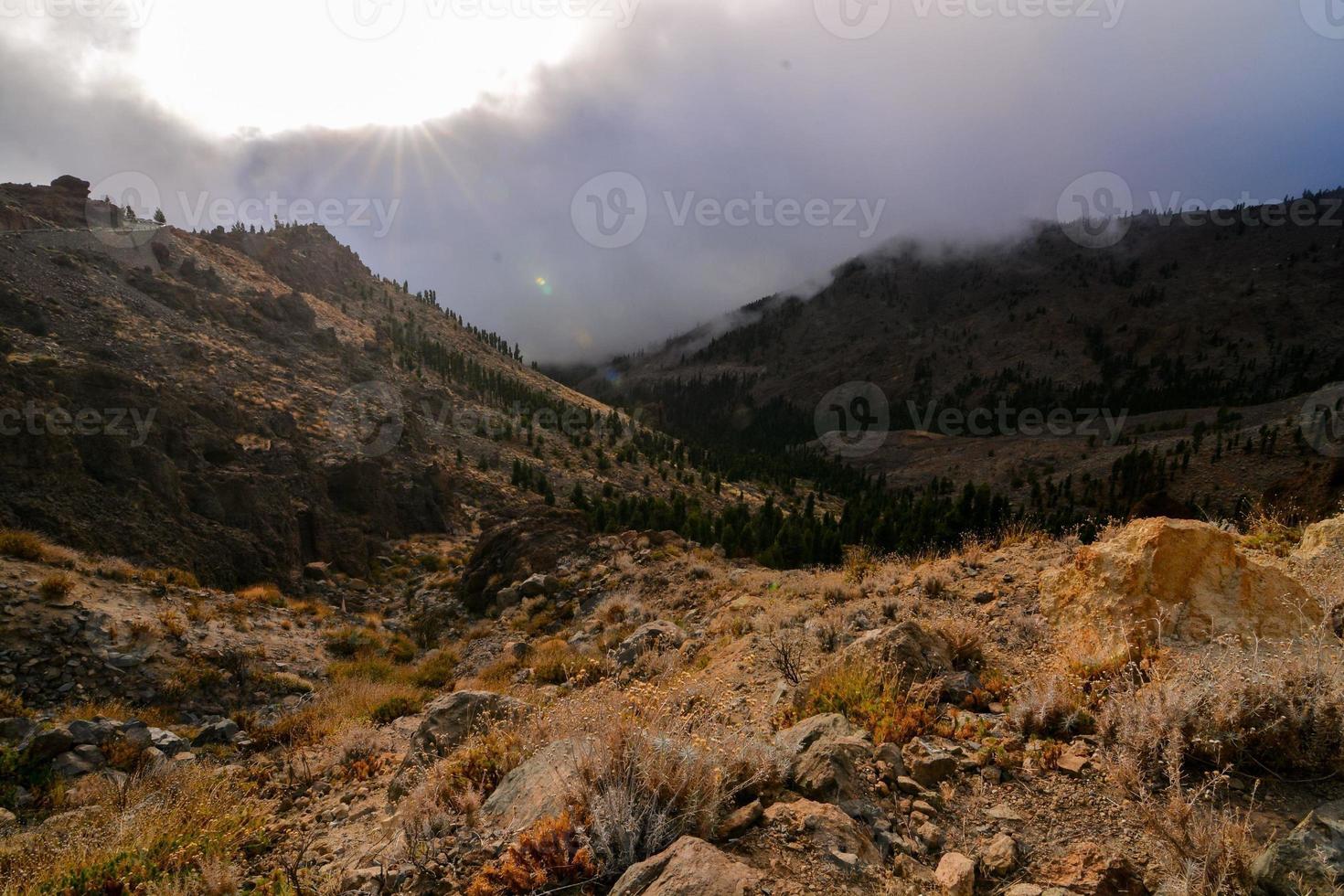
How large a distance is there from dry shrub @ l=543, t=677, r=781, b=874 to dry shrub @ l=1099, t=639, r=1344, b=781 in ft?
8.31

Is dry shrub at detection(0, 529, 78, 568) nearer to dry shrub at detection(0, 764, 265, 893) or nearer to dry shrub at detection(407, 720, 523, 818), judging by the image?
dry shrub at detection(0, 764, 265, 893)

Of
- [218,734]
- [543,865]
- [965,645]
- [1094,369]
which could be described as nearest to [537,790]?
[543,865]

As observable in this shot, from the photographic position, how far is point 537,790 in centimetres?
404

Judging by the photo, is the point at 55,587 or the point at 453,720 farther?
the point at 55,587

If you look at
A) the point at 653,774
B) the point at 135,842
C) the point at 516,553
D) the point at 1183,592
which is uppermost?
the point at 1183,592

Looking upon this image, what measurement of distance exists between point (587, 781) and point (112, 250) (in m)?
46.0

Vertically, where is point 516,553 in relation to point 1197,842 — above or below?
below

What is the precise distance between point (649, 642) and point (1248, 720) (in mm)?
8061

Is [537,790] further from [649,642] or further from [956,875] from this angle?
[649,642]

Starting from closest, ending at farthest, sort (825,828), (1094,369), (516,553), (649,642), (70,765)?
1. (825,828)
2. (70,765)
3. (649,642)
4. (516,553)
5. (1094,369)

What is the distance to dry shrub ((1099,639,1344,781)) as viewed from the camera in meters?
3.63

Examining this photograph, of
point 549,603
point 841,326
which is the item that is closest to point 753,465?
point 549,603

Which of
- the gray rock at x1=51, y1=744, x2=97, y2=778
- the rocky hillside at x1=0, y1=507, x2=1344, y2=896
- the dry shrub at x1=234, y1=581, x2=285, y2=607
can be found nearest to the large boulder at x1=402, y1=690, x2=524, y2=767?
the rocky hillside at x1=0, y1=507, x2=1344, y2=896

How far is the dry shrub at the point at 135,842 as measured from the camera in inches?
152
